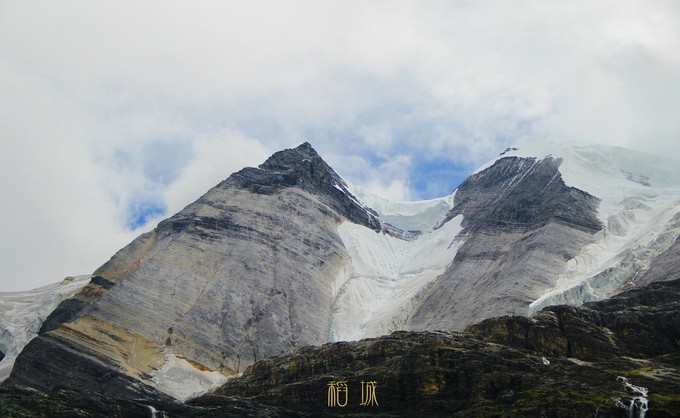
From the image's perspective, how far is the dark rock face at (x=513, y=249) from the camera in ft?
389

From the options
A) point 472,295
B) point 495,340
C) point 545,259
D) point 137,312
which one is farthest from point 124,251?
point 495,340

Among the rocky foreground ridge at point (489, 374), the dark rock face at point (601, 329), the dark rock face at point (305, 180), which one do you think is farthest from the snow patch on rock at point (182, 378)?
A: the dark rock face at point (305, 180)

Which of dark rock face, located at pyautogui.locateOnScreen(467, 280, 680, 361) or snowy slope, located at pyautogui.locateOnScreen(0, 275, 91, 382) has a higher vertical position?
snowy slope, located at pyautogui.locateOnScreen(0, 275, 91, 382)

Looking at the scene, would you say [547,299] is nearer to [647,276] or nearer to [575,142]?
Result: [647,276]

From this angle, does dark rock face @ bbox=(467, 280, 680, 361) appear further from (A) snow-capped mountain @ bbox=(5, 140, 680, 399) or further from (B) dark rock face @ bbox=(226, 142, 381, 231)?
(B) dark rock face @ bbox=(226, 142, 381, 231)

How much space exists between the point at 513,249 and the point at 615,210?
21.2 meters

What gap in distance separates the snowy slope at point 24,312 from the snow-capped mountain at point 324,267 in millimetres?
10626

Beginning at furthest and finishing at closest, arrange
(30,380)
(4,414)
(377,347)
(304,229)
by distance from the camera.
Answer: (304,229) → (30,380) → (377,347) → (4,414)

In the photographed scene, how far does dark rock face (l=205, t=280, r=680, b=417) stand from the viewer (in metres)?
63.2

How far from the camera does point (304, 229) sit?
156000mm

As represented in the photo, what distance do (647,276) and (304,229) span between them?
66.5m

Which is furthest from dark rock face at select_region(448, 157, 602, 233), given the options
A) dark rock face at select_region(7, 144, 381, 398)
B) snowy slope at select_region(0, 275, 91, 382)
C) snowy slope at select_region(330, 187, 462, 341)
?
snowy slope at select_region(0, 275, 91, 382)

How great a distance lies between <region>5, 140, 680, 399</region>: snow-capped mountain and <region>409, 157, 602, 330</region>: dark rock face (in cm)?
35

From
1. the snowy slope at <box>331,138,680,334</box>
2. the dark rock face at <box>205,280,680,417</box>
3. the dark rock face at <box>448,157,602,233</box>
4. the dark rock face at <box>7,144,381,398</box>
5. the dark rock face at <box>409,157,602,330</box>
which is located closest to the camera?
the dark rock face at <box>205,280,680,417</box>
